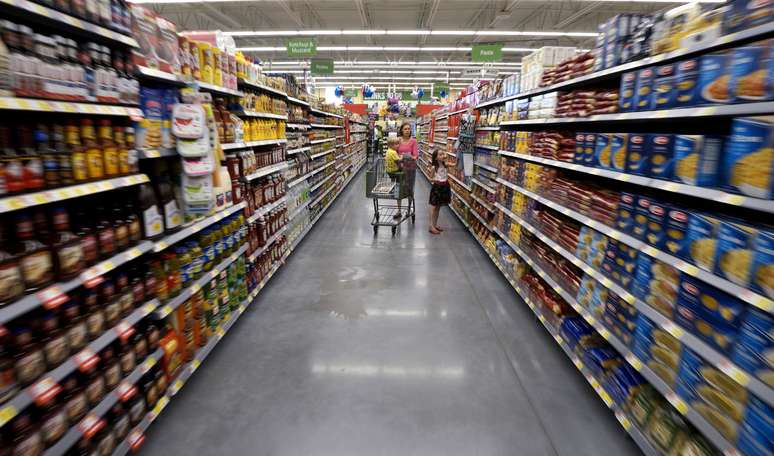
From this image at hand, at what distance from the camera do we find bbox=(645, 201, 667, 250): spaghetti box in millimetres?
1951

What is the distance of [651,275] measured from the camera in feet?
6.68

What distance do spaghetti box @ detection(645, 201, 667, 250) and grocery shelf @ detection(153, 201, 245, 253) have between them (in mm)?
2732

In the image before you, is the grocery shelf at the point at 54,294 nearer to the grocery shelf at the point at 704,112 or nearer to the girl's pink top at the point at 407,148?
the grocery shelf at the point at 704,112

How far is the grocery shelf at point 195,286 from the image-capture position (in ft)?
7.52

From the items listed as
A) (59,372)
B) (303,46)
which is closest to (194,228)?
(59,372)

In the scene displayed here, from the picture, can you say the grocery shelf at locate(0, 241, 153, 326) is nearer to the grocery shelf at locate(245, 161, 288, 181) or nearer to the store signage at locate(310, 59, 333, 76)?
the grocery shelf at locate(245, 161, 288, 181)

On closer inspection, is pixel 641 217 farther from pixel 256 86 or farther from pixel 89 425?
→ pixel 256 86

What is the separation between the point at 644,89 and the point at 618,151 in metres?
0.39

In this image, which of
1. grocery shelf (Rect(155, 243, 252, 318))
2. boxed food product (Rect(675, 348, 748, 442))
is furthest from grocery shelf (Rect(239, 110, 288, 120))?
boxed food product (Rect(675, 348, 748, 442))

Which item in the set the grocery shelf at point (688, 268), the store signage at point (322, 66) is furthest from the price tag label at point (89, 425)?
the store signage at point (322, 66)

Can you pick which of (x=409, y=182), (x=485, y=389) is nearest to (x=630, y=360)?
(x=485, y=389)

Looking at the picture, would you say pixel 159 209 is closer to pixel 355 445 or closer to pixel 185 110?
pixel 185 110

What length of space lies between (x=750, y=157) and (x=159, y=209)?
9.42ft

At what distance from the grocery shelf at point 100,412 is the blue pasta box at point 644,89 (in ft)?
10.3
